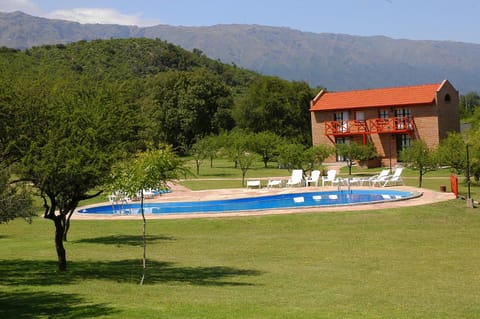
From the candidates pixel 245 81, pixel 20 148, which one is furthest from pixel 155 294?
pixel 245 81

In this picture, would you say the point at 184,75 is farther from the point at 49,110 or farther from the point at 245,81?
the point at 49,110

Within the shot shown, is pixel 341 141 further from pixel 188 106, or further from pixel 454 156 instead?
pixel 454 156

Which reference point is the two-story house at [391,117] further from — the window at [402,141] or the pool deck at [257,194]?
the pool deck at [257,194]

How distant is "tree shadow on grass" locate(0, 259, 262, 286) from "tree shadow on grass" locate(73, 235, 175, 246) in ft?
11.3

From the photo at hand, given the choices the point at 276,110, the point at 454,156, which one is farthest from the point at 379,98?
the point at 454,156

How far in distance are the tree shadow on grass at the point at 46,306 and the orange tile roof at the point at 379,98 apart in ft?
139

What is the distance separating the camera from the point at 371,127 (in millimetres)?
52906

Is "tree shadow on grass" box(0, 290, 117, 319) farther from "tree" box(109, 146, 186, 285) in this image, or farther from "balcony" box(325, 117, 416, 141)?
"balcony" box(325, 117, 416, 141)

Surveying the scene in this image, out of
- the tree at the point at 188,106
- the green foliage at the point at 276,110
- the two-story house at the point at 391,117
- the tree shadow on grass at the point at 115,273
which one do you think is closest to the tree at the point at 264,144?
the two-story house at the point at 391,117

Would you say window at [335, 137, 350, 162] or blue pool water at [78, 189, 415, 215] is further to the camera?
window at [335, 137, 350, 162]

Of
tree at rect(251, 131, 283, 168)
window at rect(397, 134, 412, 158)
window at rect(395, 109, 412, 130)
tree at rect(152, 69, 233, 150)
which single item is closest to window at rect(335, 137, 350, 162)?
window at rect(397, 134, 412, 158)

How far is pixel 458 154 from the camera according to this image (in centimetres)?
3416

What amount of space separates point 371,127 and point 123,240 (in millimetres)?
34804

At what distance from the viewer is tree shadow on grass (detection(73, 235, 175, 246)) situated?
2084 cm
